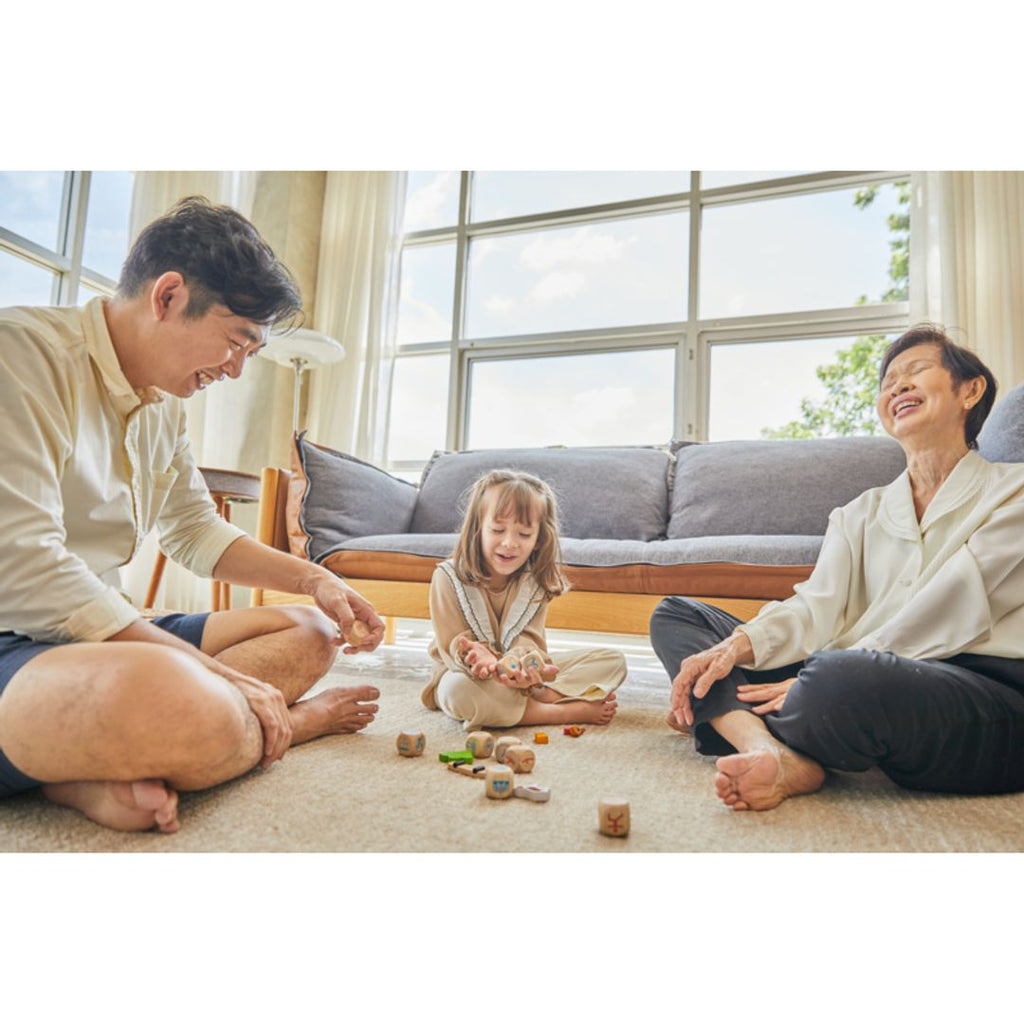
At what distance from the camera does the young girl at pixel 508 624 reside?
140cm

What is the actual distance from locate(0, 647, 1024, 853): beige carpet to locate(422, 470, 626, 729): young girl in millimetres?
206

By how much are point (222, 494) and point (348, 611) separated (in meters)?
1.79

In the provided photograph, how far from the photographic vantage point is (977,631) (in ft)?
3.30

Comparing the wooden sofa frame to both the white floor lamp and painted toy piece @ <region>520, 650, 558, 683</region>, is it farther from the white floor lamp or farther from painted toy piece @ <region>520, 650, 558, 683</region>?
the white floor lamp

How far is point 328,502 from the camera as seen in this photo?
231 centimetres

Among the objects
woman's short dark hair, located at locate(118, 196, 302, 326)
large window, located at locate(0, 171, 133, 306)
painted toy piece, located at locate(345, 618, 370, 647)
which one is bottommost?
painted toy piece, located at locate(345, 618, 370, 647)

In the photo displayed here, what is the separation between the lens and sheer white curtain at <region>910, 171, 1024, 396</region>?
115 inches

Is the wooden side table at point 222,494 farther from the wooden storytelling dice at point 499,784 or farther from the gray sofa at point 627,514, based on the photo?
the wooden storytelling dice at point 499,784

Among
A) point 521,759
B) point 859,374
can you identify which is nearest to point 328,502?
point 521,759

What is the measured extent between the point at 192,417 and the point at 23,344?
2642mm

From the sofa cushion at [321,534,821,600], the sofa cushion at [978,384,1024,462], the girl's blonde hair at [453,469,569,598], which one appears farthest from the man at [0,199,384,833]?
the sofa cushion at [978,384,1024,462]
